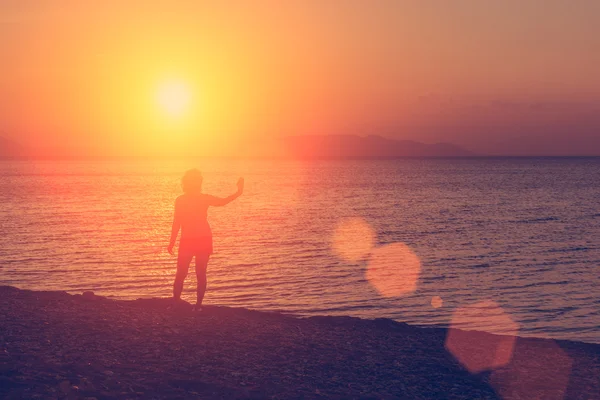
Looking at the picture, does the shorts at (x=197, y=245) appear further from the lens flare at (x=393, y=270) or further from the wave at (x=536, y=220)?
the wave at (x=536, y=220)

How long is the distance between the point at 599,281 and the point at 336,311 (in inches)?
455

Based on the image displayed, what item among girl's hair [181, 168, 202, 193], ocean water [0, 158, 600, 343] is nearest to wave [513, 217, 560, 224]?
ocean water [0, 158, 600, 343]

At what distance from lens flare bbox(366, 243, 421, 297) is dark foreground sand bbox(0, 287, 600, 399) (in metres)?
10.3

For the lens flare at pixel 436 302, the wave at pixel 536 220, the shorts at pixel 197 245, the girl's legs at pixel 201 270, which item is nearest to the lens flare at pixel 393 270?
the lens flare at pixel 436 302

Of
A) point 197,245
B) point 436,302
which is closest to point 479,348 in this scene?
point 197,245

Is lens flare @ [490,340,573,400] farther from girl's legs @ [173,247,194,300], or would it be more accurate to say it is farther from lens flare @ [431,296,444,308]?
lens flare @ [431,296,444,308]

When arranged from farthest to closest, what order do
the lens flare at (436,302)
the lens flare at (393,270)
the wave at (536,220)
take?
the wave at (536,220), the lens flare at (393,270), the lens flare at (436,302)

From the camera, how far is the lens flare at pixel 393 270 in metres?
24.1

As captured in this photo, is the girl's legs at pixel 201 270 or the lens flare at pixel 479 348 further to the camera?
the girl's legs at pixel 201 270

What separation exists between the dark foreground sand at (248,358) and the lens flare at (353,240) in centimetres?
1877

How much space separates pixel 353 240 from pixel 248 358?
30.4 metres

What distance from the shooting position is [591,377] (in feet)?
34.7

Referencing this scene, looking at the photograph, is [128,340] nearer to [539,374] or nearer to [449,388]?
[449,388]

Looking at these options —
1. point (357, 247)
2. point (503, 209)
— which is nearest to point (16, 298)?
point (357, 247)
